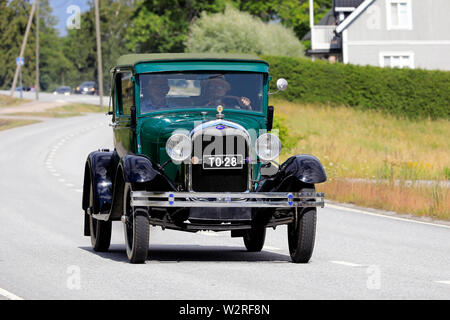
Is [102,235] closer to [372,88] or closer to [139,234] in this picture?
[139,234]

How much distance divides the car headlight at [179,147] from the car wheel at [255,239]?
217cm

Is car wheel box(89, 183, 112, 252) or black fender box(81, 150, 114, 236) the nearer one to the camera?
black fender box(81, 150, 114, 236)

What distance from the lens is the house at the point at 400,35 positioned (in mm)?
59531

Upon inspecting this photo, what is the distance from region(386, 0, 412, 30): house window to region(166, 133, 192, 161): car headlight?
1936 inches

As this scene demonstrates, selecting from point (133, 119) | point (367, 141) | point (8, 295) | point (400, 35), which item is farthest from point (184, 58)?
point (400, 35)

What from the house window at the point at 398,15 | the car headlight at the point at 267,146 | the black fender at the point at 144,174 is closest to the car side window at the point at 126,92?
the black fender at the point at 144,174

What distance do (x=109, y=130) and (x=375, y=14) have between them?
1901 cm

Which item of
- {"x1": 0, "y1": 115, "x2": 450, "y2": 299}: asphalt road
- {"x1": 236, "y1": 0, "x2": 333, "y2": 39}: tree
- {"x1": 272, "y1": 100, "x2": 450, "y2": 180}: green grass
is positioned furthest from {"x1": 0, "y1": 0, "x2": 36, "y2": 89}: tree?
{"x1": 0, "y1": 115, "x2": 450, "y2": 299}: asphalt road

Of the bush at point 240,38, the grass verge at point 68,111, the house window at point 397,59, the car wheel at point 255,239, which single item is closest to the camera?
the car wheel at point 255,239

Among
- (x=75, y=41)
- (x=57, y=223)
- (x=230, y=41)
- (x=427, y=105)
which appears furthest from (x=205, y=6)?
(x=57, y=223)

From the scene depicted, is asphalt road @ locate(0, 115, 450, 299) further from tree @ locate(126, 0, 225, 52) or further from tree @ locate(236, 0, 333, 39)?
tree @ locate(236, 0, 333, 39)

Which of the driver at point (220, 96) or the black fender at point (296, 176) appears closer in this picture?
the black fender at point (296, 176)

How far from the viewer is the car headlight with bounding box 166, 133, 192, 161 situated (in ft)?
37.2

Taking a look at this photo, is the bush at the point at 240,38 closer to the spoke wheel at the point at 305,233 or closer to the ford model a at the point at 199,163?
the ford model a at the point at 199,163
